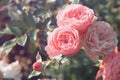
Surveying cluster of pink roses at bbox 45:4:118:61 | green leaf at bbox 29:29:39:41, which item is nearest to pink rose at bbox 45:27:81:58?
cluster of pink roses at bbox 45:4:118:61

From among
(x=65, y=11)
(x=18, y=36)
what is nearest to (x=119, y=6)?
(x=18, y=36)

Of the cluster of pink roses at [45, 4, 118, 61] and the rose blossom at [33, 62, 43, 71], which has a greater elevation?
the cluster of pink roses at [45, 4, 118, 61]

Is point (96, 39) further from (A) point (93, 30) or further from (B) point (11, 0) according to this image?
(B) point (11, 0)

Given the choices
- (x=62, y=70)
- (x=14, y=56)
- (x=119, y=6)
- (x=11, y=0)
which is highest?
(x=11, y=0)

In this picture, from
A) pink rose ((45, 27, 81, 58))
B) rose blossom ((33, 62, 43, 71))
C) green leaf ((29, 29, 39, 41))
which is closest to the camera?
pink rose ((45, 27, 81, 58))

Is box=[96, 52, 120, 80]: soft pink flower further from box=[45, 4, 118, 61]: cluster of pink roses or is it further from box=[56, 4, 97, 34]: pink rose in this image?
box=[56, 4, 97, 34]: pink rose

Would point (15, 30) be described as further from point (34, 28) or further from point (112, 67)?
point (112, 67)

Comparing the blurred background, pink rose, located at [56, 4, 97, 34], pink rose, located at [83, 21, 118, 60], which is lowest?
the blurred background
